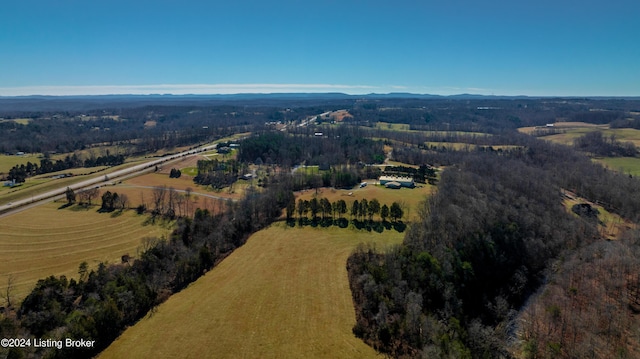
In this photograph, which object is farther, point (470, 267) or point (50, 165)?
point (50, 165)

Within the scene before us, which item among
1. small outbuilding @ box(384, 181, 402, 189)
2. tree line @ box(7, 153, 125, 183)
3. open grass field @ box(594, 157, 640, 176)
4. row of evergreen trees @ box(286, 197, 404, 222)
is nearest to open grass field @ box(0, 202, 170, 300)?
row of evergreen trees @ box(286, 197, 404, 222)

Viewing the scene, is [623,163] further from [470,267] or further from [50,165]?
[50,165]

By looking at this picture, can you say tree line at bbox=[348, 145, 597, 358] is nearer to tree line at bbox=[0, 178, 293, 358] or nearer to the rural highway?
tree line at bbox=[0, 178, 293, 358]

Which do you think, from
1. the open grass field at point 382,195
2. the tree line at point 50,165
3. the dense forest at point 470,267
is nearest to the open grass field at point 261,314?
the dense forest at point 470,267

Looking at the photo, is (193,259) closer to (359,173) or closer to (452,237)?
(452,237)

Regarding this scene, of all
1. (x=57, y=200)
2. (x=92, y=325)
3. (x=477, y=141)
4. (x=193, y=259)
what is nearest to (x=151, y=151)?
(x=57, y=200)

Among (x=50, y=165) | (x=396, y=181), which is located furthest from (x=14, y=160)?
(x=396, y=181)

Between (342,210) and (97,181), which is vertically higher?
(342,210)

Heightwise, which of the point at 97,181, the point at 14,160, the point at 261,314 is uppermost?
the point at 14,160
